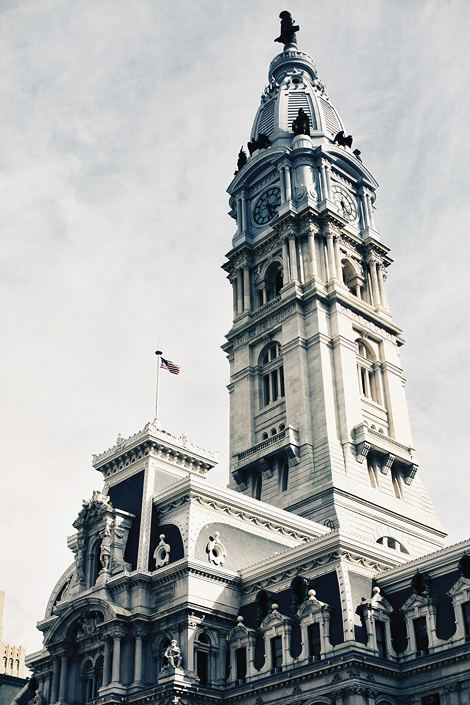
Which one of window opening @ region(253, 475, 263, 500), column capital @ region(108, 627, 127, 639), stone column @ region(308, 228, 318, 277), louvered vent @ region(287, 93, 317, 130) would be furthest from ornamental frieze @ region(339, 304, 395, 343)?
column capital @ region(108, 627, 127, 639)

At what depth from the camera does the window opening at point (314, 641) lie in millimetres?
54250

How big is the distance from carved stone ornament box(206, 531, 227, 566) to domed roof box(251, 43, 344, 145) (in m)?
A: 58.0

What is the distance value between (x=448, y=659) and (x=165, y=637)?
2008 centimetres

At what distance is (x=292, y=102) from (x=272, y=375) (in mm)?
41208

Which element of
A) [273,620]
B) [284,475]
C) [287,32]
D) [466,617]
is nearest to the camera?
[466,617]

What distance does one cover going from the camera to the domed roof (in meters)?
108

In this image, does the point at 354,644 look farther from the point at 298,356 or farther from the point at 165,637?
the point at 298,356

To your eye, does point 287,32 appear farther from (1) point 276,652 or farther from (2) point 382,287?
(1) point 276,652

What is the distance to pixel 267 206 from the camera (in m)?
103

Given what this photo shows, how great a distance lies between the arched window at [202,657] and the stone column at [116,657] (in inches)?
217

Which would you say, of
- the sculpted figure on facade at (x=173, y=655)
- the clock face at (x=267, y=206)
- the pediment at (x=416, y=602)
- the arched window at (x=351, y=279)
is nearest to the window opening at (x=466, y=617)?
the pediment at (x=416, y=602)

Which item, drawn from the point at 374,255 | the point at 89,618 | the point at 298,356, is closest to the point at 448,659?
the point at 89,618

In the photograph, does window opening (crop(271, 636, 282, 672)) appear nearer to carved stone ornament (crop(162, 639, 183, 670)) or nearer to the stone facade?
carved stone ornament (crop(162, 639, 183, 670))

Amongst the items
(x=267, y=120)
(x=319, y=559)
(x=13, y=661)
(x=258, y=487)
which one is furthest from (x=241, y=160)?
(x=13, y=661)
